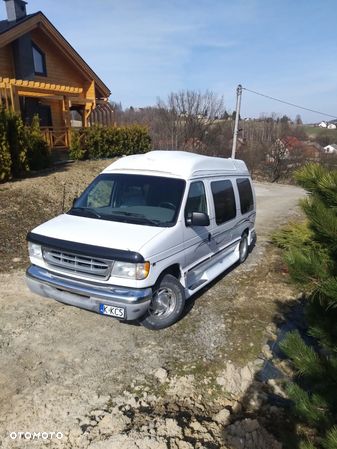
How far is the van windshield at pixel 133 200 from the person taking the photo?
4965 mm

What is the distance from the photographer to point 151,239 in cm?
433

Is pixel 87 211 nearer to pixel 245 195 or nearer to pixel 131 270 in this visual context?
pixel 131 270

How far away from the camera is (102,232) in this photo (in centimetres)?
449

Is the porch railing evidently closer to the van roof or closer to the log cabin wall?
the log cabin wall

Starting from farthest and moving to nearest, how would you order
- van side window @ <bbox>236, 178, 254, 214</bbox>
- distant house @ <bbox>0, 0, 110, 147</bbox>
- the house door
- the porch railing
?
1. the house door
2. distant house @ <bbox>0, 0, 110, 147</bbox>
3. the porch railing
4. van side window @ <bbox>236, 178, 254, 214</bbox>

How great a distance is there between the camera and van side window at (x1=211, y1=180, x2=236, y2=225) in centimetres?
595

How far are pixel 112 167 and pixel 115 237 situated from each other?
193 centimetres

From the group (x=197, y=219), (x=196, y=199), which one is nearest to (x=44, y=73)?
(x=196, y=199)

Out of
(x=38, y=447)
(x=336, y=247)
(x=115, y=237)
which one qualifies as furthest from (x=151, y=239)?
(x=336, y=247)

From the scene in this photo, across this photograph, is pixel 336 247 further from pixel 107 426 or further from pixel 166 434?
pixel 107 426

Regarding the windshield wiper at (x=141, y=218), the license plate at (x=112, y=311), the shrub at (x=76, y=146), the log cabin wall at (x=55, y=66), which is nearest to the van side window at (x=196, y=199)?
the windshield wiper at (x=141, y=218)

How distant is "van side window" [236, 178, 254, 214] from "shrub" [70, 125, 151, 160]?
391 inches

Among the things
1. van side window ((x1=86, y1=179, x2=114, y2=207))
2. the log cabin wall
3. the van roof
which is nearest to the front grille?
van side window ((x1=86, y1=179, x2=114, y2=207))

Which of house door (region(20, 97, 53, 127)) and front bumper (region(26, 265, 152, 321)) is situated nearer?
front bumper (region(26, 265, 152, 321))
